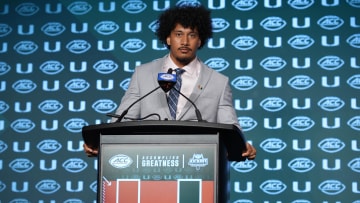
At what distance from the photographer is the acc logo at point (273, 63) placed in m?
4.64

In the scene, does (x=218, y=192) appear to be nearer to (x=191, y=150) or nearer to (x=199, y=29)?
(x=191, y=150)

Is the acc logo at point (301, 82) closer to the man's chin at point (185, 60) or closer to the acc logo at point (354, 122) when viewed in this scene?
the acc logo at point (354, 122)

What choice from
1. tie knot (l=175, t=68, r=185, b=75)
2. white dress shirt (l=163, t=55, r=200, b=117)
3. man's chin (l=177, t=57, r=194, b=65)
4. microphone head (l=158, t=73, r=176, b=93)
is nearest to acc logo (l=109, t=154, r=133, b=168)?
microphone head (l=158, t=73, r=176, b=93)

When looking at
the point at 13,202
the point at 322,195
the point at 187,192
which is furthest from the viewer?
the point at 13,202

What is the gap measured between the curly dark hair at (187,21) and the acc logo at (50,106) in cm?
168

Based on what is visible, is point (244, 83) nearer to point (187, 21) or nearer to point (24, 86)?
point (187, 21)

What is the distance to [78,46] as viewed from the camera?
488cm

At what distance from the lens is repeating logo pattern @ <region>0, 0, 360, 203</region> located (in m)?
4.55

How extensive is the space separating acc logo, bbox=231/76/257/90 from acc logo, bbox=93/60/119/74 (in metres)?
0.90

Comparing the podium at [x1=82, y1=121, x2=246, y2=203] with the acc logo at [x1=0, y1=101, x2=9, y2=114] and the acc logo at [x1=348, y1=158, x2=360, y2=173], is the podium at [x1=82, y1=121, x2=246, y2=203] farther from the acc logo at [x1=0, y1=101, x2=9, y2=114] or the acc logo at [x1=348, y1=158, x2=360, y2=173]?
the acc logo at [x1=0, y1=101, x2=9, y2=114]

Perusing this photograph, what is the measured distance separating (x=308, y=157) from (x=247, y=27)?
3.44 feet

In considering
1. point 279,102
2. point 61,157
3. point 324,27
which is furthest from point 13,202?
point 324,27

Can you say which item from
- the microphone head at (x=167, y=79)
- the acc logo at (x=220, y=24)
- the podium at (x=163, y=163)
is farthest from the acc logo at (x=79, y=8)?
the podium at (x=163, y=163)

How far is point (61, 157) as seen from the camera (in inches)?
189
